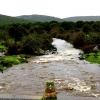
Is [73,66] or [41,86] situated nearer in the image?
[41,86]

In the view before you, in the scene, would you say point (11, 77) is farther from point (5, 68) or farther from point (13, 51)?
point (13, 51)

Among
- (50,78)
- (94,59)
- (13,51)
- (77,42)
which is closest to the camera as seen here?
(50,78)

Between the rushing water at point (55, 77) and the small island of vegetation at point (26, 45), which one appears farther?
the small island of vegetation at point (26, 45)

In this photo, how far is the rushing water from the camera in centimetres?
2276

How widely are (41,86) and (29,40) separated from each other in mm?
23042

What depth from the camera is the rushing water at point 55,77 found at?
74.7 ft

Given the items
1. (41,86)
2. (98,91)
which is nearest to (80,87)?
(98,91)

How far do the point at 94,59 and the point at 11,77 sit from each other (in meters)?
15.7

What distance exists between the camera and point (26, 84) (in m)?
25.3

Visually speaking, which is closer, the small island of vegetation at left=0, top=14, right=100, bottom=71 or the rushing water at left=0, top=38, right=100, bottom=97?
the rushing water at left=0, top=38, right=100, bottom=97

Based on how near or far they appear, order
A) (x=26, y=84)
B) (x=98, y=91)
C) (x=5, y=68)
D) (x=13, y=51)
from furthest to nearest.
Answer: (x=13, y=51)
(x=5, y=68)
(x=26, y=84)
(x=98, y=91)

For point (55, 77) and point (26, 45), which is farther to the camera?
point (26, 45)

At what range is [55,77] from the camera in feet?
92.9

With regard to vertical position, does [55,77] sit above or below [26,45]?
below
